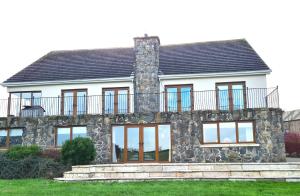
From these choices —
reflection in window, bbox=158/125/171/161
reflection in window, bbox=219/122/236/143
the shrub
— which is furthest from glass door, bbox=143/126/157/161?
the shrub

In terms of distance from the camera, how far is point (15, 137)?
21078 millimetres

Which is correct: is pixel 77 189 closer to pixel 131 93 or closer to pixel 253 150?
pixel 253 150

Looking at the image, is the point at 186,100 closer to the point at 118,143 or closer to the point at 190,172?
the point at 118,143

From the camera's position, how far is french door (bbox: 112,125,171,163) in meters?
19.7

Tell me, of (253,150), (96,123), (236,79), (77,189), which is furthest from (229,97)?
(77,189)

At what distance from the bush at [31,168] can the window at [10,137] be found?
444 cm

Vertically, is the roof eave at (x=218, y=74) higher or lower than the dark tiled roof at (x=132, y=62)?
lower

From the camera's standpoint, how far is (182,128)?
19.6 m

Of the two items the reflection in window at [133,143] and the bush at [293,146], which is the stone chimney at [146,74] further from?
the bush at [293,146]

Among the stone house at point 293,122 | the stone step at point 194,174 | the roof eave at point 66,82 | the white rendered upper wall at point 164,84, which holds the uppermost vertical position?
the roof eave at point 66,82

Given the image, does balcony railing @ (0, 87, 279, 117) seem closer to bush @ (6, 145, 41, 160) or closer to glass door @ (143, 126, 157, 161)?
glass door @ (143, 126, 157, 161)

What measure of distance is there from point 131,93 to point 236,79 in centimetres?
676

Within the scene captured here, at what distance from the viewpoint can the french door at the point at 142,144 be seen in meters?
19.7

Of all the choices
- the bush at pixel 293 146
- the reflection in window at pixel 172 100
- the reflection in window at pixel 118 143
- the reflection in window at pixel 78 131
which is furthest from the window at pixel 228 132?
the bush at pixel 293 146
